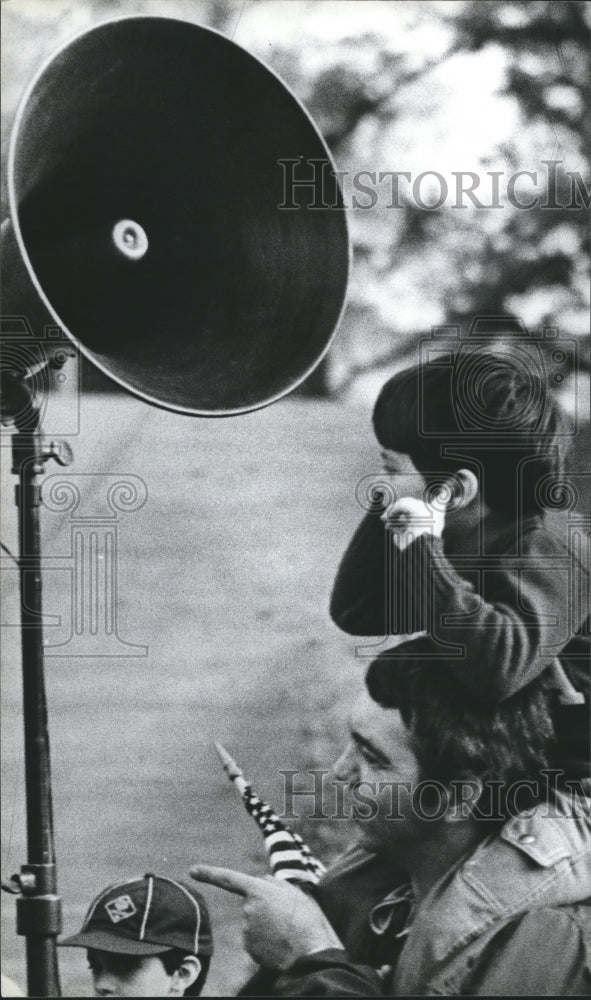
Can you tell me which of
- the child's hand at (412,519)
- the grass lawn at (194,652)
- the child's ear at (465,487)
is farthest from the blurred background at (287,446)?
the child's ear at (465,487)

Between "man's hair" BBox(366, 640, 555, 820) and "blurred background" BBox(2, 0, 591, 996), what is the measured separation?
17cm

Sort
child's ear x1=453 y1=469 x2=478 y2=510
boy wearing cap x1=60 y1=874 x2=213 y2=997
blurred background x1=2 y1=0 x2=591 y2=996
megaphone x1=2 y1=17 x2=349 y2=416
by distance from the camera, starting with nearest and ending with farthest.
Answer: megaphone x1=2 y1=17 x2=349 y2=416 → boy wearing cap x1=60 y1=874 x2=213 y2=997 → blurred background x1=2 y1=0 x2=591 y2=996 → child's ear x1=453 y1=469 x2=478 y2=510

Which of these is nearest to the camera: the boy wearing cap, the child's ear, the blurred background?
the boy wearing cap

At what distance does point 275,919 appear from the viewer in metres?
3.82

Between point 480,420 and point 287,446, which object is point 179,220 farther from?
point 480,420

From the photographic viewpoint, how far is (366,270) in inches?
157

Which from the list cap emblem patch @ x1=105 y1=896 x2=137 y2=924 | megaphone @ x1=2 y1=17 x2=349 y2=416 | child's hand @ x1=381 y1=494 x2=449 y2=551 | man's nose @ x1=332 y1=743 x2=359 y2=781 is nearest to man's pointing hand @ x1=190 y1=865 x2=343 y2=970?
cap emblem patch @ x1=105 y1=896 x2=137 y2=924

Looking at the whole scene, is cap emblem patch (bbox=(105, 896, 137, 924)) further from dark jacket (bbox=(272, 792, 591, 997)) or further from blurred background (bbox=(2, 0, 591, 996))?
dark jacket (bbox=(272, 792, 591, 997))

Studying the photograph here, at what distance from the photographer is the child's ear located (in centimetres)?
396

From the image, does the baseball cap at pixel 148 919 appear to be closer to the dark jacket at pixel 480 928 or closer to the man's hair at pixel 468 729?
the dark jacket at pixel 480 928

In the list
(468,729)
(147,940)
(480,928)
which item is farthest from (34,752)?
(480,928)

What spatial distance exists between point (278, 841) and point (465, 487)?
1.26 m

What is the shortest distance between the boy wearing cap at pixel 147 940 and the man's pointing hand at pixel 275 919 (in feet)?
0.35

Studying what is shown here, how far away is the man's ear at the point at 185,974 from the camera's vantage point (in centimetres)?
377
